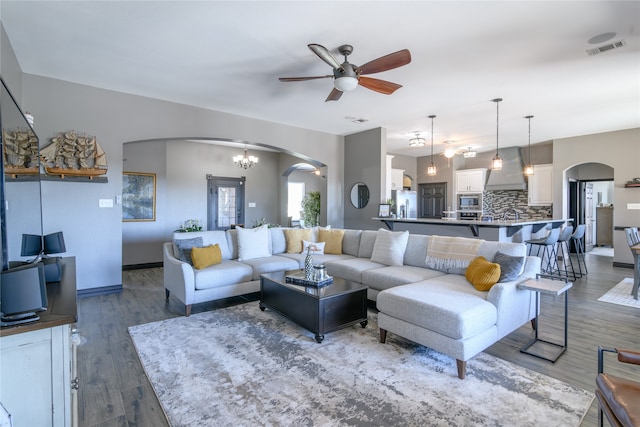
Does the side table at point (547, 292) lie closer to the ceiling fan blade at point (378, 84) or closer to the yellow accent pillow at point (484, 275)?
the yellow accent pillow at point (484, 275)

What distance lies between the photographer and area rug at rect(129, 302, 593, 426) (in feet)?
6.38

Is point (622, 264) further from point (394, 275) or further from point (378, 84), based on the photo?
point (378, 84)

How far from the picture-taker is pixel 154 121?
4.91 meters

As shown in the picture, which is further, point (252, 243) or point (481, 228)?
point (481, 228)

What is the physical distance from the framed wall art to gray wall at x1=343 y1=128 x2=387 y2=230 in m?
A: 4.28

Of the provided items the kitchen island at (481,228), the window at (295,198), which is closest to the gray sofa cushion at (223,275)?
the kitchen island at (481,228)

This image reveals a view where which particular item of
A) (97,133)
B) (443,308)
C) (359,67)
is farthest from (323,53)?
(97,133)

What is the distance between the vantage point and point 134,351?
111 inches

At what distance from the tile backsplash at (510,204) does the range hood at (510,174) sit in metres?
0.35

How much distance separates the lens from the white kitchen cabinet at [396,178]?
358 inches

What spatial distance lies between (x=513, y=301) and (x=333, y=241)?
2.81 meters

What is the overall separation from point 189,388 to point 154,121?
411 cm

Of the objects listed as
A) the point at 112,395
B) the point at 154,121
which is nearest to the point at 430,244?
the point at 112,395

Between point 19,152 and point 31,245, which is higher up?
point 19,152
